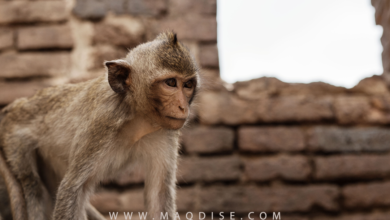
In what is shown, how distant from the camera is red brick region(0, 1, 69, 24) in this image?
277 cm

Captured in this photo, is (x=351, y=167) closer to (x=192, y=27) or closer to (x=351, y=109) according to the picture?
(x=351, y=109)

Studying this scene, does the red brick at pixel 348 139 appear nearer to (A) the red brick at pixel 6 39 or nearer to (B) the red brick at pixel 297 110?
Result: (B) the red brick at pixel 297 110

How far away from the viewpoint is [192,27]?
2.83m

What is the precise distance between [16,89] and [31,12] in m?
Answer: 0.61

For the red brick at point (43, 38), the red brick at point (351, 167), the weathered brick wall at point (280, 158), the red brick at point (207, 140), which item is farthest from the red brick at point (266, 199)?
the red brick at point (43, 38)

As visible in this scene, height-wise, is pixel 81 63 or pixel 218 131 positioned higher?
pixel 81 63

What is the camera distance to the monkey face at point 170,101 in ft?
5.03

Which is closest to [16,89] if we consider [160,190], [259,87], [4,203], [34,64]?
[34,64]

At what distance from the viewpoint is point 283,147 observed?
2.72 m

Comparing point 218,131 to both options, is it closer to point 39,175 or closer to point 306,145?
point 306,145

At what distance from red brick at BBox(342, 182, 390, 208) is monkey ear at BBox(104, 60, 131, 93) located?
1.89 m

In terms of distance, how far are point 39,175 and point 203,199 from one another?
117 cm

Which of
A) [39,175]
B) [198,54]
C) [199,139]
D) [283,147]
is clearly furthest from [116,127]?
[283,147]

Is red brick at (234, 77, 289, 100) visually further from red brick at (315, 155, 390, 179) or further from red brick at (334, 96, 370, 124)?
red brick at (315, 155, 390, 179)
